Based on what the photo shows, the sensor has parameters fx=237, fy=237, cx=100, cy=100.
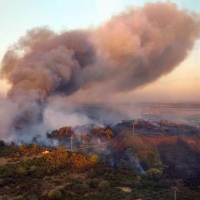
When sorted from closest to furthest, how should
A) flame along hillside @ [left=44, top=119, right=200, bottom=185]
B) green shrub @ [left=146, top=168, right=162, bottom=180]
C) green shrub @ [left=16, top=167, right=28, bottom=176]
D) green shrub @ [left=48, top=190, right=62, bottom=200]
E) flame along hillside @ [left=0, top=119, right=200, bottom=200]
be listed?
green shrub @ [left=48, top=190, right=62, bottom=200], flame along hillside @ [left=0, top=119, right=200, bottom=200], green shrub @ [left=146, top=168, right=162, bottom=180], green shrub @ [left=16, top=167, right=28, bottom=176], flame along hillside @ [left=44, top=119, right=200, bottom=185]

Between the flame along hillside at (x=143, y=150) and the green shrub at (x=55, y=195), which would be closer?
the green shrub at (x=55, y=195)

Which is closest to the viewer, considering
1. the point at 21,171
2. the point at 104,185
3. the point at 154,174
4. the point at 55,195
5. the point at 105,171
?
the point at 55,195

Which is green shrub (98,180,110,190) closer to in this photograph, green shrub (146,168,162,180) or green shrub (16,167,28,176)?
green shrub (146,168,162,180)

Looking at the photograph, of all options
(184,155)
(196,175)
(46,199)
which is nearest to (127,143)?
(184,155)

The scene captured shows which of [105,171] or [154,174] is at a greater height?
[105,171]

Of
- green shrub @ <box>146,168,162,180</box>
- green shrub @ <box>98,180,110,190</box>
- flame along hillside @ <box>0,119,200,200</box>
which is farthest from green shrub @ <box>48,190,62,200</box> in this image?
green shrub @ <box>146,168,162,180</box>

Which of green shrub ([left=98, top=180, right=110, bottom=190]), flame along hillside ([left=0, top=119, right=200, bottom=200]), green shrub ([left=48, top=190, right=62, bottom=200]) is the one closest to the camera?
green shrub ([left=48, top=190, right=62, bottom=200])

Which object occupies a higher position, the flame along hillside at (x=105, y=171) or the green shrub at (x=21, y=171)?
the green shrub at (x=21, y=171)

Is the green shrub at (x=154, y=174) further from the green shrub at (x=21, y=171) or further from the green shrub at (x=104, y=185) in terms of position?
the green shrub at (x=21, y=171)

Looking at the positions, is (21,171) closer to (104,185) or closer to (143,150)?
(104,185)

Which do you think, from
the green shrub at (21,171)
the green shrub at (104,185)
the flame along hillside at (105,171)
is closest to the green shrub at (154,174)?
the flame along hillside at (105,171)

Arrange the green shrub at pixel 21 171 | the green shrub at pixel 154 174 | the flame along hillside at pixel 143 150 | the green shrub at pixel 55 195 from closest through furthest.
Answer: the green shrub at pixel 55 195
the green shrub at pixel 154 174
the green shrub at pixel 21 171
the flame along hillside at pixel 143 150

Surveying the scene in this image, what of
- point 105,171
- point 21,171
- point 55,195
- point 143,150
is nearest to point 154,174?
point 105,171
